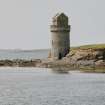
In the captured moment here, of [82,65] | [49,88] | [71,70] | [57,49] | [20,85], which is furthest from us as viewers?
[57,49]

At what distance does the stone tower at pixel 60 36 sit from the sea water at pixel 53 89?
63.1ft

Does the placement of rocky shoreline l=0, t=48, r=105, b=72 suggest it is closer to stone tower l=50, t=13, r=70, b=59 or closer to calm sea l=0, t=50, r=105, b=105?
stone tower l=50, t=13, r=70, b=59

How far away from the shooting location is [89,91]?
209 ft

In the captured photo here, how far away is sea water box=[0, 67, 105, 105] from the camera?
55.5m

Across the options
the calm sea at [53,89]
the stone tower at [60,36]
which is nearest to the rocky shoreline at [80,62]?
the stone tower at [60,36]

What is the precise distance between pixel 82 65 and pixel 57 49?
1282 centimetres

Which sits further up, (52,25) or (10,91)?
(52,25)

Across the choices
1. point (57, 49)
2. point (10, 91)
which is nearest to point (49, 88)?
point (10, 91)

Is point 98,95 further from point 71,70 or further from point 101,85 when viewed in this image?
point 71,70

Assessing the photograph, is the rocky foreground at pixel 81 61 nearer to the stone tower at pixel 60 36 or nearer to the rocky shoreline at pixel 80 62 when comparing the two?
the rocky shoreline at pixel 80 62

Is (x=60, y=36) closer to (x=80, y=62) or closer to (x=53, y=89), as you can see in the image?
(x=80, y=62)

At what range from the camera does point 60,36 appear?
112438mm

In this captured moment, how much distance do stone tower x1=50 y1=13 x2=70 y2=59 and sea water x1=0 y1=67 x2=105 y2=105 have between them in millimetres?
19220

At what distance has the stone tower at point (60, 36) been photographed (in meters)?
112
